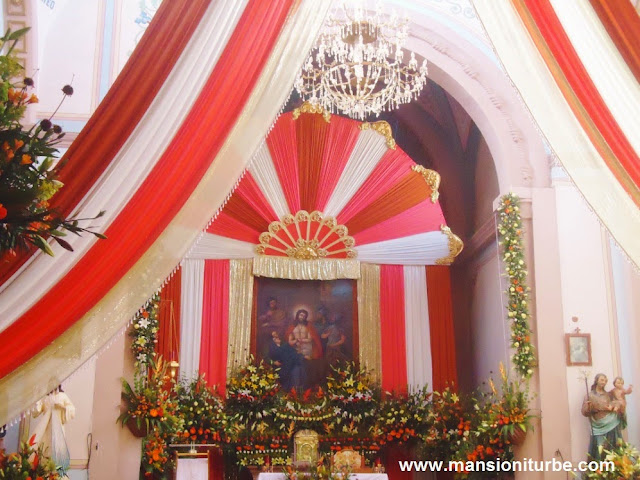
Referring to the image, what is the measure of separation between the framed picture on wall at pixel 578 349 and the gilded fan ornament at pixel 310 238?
12.9ft

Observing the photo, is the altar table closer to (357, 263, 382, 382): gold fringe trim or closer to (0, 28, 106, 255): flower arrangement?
(357, 263, 382, 382): gold fringe trim

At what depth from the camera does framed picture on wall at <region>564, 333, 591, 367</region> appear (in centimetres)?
954

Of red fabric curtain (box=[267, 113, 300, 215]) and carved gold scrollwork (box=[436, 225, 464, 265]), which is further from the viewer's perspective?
carved gold scrollwork (box=[436, 225, 464, 265])

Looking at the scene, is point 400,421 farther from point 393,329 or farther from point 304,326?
point 304,326

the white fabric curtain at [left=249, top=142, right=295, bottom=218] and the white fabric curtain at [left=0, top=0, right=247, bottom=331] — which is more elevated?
the white fabric curtain at [left=249, top=142, right=295, bottom=218]

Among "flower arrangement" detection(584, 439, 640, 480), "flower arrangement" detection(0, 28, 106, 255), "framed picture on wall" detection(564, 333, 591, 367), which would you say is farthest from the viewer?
"framed picture on wall" detection(564, 333, 591, 367)

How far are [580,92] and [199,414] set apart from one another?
7749mm

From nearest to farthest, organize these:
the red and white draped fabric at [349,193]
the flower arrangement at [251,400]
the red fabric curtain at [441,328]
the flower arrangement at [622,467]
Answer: the flower arrangement at [622,467], the flower arrangement at [251,400], the red fabric curtain at [441,328], the red and white draped fabric at [349,193]

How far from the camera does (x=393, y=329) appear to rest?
1209cm

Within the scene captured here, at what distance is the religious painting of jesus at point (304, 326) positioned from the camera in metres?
12.2

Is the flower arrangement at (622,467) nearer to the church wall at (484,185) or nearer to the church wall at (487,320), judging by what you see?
the church wall at (487,320)

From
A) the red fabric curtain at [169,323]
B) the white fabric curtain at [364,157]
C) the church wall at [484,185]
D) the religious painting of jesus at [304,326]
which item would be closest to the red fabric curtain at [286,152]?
the white fabric curtain at [364,157]

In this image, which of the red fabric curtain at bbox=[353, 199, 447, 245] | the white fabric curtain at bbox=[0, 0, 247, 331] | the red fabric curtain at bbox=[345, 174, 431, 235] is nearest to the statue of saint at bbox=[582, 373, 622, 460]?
the red fabric curtain at bbox=[353, 199, 447, 245]

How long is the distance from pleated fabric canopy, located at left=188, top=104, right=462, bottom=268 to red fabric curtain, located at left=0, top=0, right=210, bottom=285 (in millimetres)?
7818
